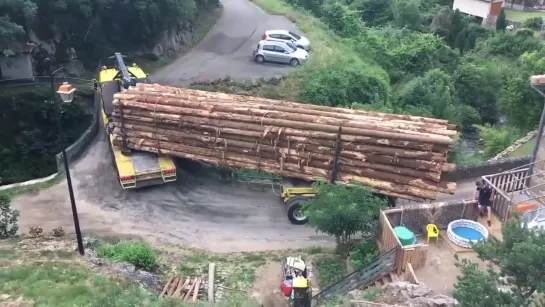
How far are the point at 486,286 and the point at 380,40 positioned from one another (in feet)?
105

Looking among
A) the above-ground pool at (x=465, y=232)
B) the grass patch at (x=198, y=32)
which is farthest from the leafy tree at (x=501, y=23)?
the above-ground pool at (x=465, y=232)

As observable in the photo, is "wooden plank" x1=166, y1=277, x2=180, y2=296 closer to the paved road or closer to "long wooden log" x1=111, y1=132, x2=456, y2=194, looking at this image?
"long wooden log" x1=111, y1=132, x2=456, y2=194

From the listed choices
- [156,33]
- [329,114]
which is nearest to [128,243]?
[329,114]

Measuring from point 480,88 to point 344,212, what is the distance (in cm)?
2445

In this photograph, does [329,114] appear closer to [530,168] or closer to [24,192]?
[530,168]

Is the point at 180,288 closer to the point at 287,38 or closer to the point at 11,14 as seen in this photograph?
the point at 11,14

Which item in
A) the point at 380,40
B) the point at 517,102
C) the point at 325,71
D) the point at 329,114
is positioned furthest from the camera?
the point at 380,40

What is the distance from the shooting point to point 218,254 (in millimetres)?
16375

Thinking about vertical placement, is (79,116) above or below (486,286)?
below

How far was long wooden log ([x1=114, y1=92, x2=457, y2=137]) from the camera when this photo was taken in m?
16.9

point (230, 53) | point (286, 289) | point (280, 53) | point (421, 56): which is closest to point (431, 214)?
point (286, 289)

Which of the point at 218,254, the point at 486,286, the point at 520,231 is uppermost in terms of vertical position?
the point at 520,231

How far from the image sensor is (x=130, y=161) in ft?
64.0

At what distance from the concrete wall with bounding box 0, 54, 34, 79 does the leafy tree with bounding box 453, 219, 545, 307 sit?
78.4ft
